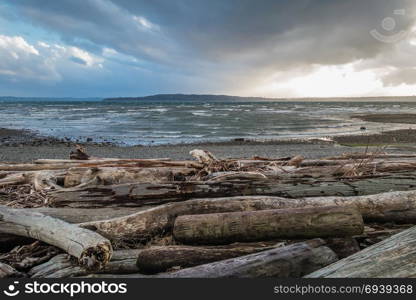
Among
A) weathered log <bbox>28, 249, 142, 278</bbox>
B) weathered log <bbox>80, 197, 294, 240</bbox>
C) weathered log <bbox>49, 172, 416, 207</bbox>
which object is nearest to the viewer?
weathered log <bbox>28, 249, 142, 278</bbox>

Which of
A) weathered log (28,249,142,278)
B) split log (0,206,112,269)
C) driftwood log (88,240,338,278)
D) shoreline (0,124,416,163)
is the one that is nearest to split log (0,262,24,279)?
weathered log (28,249,142,278)

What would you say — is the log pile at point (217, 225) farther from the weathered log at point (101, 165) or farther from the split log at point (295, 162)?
the split log at point (295, 162)

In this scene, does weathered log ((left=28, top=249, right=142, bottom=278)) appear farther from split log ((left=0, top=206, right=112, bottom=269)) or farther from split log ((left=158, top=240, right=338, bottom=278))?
split log ((left=158, top=240, right=338, bottom=278))

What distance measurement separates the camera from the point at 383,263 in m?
2.44

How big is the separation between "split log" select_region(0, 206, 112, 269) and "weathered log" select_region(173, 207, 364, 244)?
2.54ft

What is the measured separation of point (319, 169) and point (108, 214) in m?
3.38

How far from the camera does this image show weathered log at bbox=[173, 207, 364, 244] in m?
3.07

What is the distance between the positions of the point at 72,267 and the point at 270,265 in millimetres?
1880

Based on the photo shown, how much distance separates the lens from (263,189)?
4.22 meters

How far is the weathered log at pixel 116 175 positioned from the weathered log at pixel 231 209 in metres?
1.45

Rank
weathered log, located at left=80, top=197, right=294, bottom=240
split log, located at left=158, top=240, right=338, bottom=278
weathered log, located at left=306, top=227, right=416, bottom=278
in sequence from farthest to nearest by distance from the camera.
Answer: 1. weathered log, located at left=80, top=197, right=294, bottom=240
2. split log, located at left=158, top=240, right=338, bottom=278
3. weathered log, located at left=306, top=227, right=416, bottom=278

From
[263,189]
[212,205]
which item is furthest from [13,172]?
[263,189]

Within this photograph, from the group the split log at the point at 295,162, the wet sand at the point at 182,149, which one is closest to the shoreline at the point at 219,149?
the wet sand at the point at 182,149

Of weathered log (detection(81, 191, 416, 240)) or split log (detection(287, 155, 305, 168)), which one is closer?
weathered log (detection(81, 191, 416, 240))
